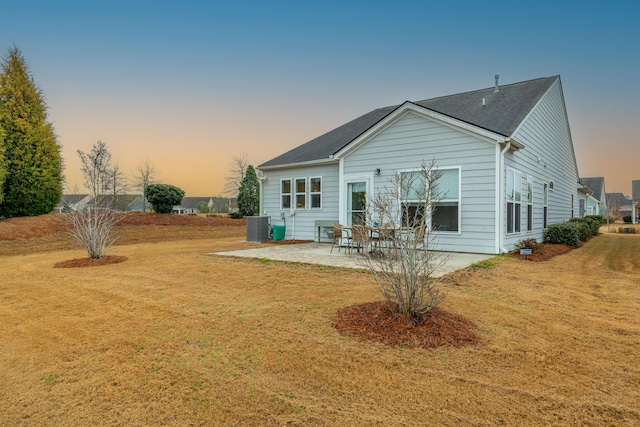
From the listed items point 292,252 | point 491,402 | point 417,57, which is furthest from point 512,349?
point 417,57

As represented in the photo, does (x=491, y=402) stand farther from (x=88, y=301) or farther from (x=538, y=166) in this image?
(x=538, y=166)

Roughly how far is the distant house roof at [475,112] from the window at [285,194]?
796 millimetres

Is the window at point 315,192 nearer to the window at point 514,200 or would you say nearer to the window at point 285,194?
the window at point 285,194

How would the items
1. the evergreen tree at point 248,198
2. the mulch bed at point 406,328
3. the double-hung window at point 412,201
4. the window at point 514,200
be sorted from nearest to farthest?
the mulch bed at point 406,328 → the double-hung window at point 412,201 → the window at point 514,200 → the evergreen tree at point 248,198

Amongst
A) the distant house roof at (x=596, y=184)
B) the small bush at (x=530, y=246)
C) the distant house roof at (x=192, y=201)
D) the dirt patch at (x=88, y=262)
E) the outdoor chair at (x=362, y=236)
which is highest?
the distant house roof at (x=596, y=184)

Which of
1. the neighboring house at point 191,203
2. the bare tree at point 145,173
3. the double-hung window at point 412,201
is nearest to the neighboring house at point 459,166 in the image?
the double-hung window at point 412,201

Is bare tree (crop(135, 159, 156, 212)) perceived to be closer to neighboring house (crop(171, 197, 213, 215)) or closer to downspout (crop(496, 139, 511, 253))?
downspout (crop(496, 139, 511, 253))

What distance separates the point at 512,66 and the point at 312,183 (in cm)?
1107

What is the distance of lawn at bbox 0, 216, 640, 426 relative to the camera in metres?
2.10

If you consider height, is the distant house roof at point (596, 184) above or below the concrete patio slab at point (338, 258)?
above

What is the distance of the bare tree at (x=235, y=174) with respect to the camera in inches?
1601

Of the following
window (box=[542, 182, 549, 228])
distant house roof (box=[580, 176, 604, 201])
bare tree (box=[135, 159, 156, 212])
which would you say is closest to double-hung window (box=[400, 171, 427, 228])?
window (box=[542, 182, 549, 228])

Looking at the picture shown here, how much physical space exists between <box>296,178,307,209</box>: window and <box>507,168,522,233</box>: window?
22.8ft

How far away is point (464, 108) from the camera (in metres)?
11.5
